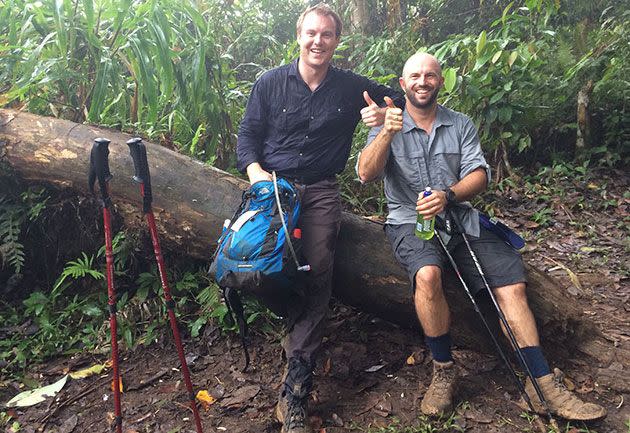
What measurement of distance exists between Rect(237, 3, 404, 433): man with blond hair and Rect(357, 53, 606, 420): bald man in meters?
0.27

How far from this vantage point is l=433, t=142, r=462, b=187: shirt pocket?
11.4 feet

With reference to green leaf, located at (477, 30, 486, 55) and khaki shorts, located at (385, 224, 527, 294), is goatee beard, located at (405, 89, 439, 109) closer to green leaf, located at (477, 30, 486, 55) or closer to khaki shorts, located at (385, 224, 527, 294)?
khaki shorts, located at (385, 224, 527, 294)

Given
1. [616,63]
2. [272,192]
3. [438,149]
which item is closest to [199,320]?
[272,192]

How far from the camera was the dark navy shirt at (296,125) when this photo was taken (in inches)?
144

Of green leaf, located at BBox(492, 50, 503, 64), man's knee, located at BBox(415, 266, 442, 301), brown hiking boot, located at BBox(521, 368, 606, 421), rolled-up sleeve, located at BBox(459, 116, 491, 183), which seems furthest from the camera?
green leaf, located at BBox(492, 50, 503, 64)

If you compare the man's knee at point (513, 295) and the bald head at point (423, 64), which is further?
the bald head at point (423, 64)

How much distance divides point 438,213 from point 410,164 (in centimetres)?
42

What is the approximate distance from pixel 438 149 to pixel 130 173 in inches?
95.9

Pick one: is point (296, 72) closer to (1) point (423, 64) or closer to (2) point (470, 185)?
(1) point (423, 64)

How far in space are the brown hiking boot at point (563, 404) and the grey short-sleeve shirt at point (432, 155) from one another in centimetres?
111

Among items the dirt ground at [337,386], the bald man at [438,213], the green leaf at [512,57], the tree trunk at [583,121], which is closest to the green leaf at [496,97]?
the green leaf at [512,57]

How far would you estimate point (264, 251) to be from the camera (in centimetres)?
293

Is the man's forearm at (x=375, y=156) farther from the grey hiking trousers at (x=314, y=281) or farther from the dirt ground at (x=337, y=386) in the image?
the dirt ground at (x=337, y=386)

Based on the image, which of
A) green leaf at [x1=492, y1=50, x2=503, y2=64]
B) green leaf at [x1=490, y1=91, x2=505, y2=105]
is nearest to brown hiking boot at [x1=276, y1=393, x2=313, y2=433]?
green leaf at [x1=492, y1=50, x2=503, y2=64]
